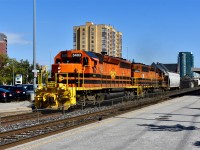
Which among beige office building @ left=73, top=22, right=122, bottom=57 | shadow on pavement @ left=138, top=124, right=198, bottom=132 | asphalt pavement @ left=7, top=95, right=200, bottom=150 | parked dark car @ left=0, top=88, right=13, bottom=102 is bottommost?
asphalt pavement @ left=7, top=95, right=200, bottom=150

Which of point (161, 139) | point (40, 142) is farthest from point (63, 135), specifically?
point (161, 139)

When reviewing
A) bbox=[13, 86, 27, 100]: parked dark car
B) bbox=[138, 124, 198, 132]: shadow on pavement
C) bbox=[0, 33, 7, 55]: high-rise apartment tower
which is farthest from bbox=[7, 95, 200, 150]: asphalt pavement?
bbox=[0, 33, 7, 55]: high-rise apartment tower

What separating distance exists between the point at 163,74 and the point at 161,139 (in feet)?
136

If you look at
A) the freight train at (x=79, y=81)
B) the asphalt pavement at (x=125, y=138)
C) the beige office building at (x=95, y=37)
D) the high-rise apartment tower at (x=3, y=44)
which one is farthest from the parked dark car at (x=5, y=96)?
the high-rise apartment tower at (x=3, y=44)

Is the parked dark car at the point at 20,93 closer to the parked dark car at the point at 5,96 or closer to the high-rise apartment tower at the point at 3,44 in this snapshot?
the parked dark car at the point at 5,96

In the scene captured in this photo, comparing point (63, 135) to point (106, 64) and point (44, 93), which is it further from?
point (106, 64)

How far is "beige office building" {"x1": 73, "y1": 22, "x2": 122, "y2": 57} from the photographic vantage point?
119062 millimetres

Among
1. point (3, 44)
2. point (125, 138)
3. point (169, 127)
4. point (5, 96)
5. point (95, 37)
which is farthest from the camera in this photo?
point (3, 44)

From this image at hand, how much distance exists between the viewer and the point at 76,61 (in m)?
22.9

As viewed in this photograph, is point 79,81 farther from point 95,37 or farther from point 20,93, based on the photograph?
point 95,37

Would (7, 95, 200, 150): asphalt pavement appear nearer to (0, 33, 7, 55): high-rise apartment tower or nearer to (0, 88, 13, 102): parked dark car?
(0, 88, 13, 102): parked dark car

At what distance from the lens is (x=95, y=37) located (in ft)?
402

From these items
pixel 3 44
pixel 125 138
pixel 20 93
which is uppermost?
pixel 3 44

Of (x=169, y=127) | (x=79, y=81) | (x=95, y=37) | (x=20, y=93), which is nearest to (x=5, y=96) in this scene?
(x=20, y=93)
